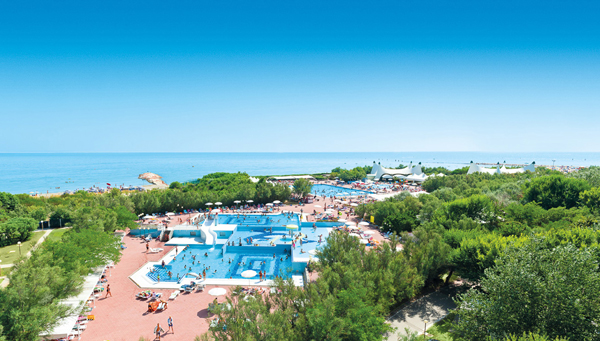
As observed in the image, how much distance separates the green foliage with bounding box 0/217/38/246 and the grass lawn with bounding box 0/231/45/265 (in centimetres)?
66

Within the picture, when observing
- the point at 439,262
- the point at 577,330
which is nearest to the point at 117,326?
the point at 439,262

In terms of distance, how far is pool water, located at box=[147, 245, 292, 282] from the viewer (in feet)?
83.6

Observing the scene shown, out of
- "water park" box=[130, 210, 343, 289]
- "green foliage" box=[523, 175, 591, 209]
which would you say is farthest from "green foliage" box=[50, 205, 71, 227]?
"green foliage" box=[523, 175, 591, 209]

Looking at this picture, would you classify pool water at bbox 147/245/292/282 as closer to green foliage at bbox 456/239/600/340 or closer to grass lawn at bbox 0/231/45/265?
grass lawn at bbox 0/231/45/265

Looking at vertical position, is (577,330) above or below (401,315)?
above

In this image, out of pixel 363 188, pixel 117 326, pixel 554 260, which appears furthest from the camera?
pixel 363 188

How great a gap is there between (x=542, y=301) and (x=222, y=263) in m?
24.4

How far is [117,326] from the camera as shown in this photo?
16.9 metres

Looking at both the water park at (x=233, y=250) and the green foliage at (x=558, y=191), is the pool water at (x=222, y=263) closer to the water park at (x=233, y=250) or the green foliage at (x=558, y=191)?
the water park at (x=233, y=250)

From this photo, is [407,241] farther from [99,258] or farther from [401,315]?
[99,258]

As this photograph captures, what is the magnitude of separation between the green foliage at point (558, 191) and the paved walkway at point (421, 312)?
74.7 feet

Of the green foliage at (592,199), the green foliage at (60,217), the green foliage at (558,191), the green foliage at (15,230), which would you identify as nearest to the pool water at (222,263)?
the green foliage at (15,230)

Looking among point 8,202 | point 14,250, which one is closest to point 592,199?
point 14,250

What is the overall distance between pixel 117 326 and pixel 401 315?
54.8 ft
